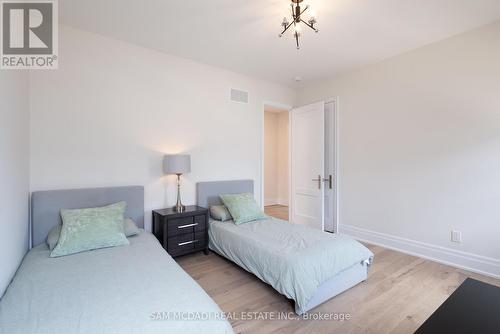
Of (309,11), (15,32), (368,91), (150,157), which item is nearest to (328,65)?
(368,91)

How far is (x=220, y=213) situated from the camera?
315 cm

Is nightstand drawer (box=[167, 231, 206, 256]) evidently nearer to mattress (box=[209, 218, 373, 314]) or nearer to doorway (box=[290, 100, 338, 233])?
mattress (box=[209, 218, 373, 314])

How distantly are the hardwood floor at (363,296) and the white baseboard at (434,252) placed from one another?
4.0 inches

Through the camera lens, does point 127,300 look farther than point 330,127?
No

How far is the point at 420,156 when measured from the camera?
3.05m

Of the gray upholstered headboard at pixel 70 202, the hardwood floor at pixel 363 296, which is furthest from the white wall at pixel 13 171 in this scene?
the hardwood floor at pixel 363 296

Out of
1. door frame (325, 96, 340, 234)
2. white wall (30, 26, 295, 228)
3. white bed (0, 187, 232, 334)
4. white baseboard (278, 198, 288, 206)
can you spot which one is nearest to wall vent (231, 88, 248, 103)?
white wall (30, 26, 295, 228)

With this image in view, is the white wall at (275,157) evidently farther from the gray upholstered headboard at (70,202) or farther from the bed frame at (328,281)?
the gray upholstered headboard at (70,202)

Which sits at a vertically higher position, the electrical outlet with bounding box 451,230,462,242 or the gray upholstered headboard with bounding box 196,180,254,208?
the gray upholstered headboard with bounding box 196,180,254,208

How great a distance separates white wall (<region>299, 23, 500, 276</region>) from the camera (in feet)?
→ 8.45

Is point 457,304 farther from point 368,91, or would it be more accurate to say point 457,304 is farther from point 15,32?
point 15,32

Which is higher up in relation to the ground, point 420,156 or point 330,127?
point 330,127

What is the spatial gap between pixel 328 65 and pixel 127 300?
370 cm

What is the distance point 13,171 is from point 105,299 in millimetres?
1315
